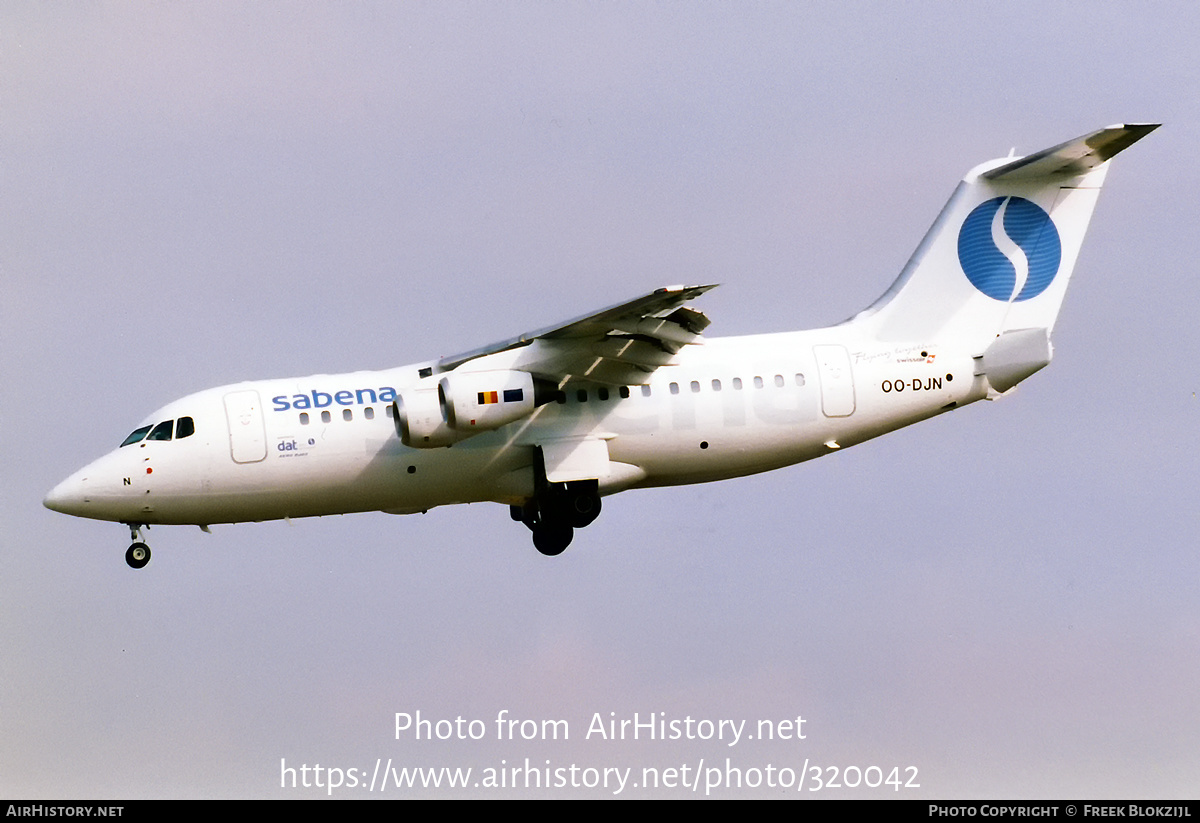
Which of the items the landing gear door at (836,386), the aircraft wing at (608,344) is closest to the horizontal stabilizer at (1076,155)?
the landing gear door at (836,386)

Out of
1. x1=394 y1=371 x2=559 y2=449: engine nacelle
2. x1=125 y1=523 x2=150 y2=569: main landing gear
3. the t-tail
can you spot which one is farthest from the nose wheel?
the t-tail

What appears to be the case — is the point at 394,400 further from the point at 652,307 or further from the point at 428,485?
the point at 652,307

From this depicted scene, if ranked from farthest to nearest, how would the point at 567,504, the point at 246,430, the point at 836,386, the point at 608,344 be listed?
the point at 836,386, the point at 567,504, the point at 246,430, the point at 608,344

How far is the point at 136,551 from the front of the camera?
2328cm

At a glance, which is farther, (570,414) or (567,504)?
(567,504)

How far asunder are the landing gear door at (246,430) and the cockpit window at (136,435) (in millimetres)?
1052

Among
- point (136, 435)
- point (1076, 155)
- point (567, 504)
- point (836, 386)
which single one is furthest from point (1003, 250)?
point (136, 435)

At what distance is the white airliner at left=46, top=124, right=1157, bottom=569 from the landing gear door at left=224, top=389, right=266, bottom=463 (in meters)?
0.02

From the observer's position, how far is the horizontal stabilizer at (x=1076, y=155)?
23.8 metres

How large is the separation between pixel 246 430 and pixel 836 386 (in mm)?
6764

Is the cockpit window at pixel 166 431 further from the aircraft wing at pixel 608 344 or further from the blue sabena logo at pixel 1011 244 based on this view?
the blue sabena logo at pixel 1011 244

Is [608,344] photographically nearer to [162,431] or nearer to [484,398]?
[484,398]

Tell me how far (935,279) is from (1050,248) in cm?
153
